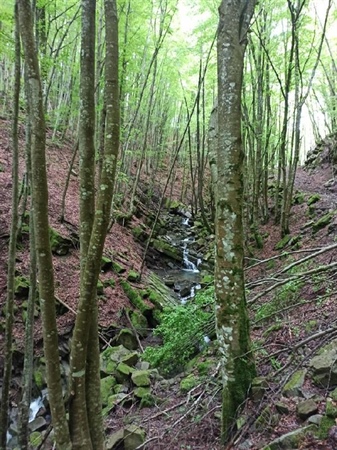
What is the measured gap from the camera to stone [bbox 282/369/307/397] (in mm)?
2967

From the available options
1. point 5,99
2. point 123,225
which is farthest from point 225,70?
point 5,99

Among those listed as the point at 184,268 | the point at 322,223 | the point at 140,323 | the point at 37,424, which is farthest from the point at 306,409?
the point at 184,268

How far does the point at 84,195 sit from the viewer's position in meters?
2.68

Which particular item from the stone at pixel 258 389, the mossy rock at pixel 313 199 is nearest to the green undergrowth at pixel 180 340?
the stone at pixel 258 389

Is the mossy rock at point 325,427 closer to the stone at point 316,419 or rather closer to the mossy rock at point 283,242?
the stone at point 316,419

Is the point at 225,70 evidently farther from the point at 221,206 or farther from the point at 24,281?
the point at 24,281

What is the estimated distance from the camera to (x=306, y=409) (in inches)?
106

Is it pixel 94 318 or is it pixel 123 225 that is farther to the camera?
pixel 123 225

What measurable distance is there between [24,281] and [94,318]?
4.16 m

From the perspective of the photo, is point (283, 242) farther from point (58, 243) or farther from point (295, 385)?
point (295, 385)

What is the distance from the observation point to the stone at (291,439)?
2.43 m

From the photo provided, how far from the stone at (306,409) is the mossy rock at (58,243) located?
5.89 meters

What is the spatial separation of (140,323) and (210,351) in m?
2.33

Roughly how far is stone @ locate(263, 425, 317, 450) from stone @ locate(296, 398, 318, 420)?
19 cm
